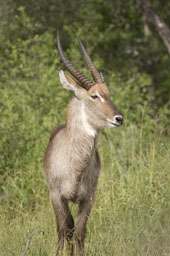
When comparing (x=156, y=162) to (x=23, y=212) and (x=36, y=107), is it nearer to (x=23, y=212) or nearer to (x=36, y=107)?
(x=23, y=212)

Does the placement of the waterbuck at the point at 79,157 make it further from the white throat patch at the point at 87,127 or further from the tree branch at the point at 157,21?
the tree branch at the point at 157,21

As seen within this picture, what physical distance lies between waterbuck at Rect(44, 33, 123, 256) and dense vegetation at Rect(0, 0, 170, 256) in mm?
183

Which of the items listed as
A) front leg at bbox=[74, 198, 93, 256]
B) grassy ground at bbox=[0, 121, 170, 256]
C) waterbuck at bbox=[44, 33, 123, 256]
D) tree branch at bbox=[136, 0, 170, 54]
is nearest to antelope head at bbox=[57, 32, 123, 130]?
waterbuck at bbox=[44, 33, 123, 256]

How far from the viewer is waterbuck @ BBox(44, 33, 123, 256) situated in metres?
5.02

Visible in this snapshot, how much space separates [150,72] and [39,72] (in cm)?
753

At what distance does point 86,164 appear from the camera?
5.03 m

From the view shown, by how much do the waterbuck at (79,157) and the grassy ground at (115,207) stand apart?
7.6 inches

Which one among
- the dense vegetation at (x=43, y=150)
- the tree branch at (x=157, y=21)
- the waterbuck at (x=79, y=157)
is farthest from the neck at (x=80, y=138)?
the tree branch at (x=157, y=21)

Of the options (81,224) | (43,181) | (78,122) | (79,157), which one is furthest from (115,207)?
(43,181)

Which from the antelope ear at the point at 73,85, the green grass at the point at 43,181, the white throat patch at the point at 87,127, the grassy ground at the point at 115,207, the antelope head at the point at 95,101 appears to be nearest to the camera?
the grassy ground at the point at 115,207

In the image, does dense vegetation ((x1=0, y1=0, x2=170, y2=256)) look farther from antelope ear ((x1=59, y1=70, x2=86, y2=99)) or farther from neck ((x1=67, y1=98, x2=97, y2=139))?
antelope ear ((x1=59, y1=70, x2=86, y2=99))

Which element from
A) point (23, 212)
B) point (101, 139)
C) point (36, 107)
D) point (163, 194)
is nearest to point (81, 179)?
point (163, 194)

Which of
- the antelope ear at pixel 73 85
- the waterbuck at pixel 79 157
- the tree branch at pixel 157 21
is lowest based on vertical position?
the waterbuck at pixel 79 157

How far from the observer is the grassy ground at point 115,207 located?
4367 millimetres
